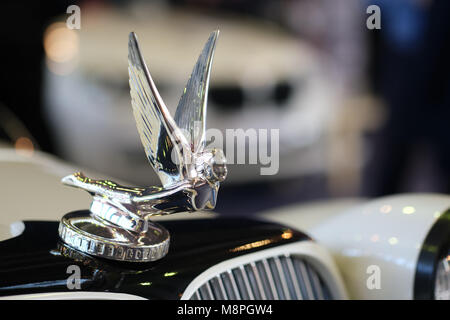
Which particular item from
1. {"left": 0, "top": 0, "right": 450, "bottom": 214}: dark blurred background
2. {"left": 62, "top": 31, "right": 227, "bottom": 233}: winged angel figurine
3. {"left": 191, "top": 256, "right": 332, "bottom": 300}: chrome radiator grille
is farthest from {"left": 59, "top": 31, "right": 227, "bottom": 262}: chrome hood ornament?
{"left": 0, "top": 0, "right": 450, "bottom": 214}: dark blurred background

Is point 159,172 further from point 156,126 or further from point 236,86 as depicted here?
point 236,86

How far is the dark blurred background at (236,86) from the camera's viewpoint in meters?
3.59

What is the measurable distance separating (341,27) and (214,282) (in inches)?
244

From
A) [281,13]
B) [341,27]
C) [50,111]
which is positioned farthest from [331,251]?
[341,27]

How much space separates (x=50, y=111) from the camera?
13.1 ft

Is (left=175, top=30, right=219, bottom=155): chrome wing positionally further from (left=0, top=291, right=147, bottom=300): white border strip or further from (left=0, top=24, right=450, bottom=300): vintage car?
(left=0, top=291, right=147, bottom=300): white border strip

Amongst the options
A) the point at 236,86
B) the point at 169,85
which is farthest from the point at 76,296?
the point at 236,86

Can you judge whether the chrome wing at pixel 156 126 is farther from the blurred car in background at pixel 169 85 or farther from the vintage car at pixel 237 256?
the blurred car in background at pixel 169 85

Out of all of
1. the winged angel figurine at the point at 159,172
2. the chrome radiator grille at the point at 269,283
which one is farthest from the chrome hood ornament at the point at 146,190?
the chrome radiator grille at the point at 269,283

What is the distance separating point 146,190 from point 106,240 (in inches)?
3.3

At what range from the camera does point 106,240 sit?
2.55 ft

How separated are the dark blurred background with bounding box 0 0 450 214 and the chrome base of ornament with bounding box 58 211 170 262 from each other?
105 inches

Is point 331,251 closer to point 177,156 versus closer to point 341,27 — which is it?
point 177,156

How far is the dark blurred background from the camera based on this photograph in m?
3.59
